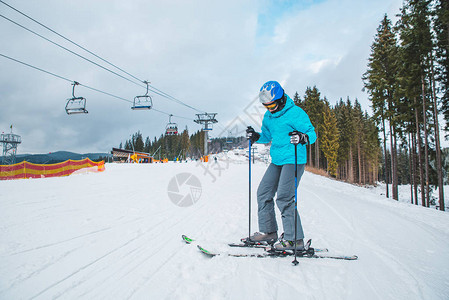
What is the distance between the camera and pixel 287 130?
8.95 feet

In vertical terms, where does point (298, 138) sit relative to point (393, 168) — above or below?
above

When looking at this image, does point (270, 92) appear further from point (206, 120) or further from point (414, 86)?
point (206, 120)

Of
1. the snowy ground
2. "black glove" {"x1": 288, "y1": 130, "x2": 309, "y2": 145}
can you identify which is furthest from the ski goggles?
the snowy ground

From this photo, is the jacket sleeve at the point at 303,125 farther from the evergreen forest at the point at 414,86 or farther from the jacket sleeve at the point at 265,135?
the evergreen forest at the point at 414,86

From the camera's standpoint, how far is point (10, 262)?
2.20m

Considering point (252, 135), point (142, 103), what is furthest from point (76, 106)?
point (252, 135)

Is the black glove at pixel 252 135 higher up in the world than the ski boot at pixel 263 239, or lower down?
higher up

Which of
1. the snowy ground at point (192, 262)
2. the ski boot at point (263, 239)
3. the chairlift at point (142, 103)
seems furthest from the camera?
the chairlift at point (142, 103)

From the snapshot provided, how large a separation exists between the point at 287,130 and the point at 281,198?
93cm

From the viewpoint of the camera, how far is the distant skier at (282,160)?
2484 millimetres

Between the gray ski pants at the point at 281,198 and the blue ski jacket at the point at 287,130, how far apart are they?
0.12m

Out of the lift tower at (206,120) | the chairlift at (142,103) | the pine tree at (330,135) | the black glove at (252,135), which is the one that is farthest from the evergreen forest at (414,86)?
the lift tower at (206,120)

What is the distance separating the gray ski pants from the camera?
2484 mm

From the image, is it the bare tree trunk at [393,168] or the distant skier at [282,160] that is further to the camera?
the bare tree trunk at [393,168]
